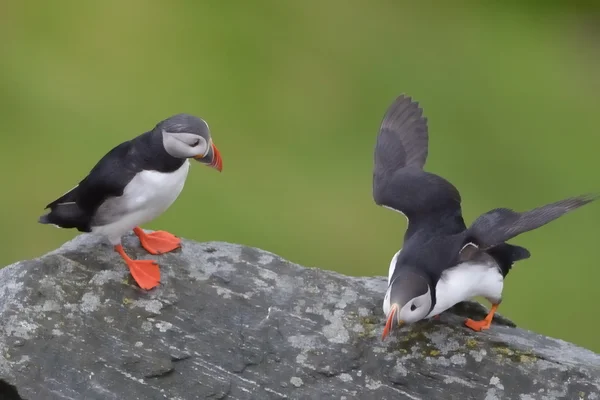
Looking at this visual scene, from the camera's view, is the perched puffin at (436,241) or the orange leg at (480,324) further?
the orange leg at (480,324)

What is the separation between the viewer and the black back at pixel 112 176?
3044 mm

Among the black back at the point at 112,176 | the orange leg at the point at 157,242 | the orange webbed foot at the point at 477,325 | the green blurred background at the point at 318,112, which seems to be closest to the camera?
the black back at the point at 112,176

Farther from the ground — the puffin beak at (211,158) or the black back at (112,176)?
the puffin beak at (211,158)

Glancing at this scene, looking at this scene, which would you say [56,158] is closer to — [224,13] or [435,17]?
[224,13]

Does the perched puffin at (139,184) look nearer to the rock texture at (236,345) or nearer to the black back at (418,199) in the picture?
the rock texture at (236,345)

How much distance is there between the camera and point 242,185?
17.7 ft

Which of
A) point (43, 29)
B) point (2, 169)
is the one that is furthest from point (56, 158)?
point (43, 29)

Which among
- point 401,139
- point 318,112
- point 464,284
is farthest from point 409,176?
point 318,112

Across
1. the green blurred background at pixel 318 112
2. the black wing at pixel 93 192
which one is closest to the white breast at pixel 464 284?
the black wing at pixel 93 192

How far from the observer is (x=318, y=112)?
5.79 metres

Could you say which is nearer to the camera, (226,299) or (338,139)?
(226,299)

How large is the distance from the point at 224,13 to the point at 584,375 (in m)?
4.02

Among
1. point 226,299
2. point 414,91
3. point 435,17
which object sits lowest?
point 226,299

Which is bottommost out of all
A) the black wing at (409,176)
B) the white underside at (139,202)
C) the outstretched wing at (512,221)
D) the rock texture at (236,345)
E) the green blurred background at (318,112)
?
the rock texture at (236,345)
